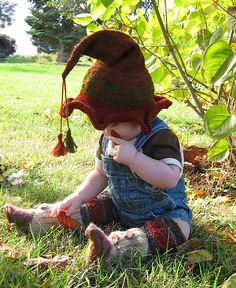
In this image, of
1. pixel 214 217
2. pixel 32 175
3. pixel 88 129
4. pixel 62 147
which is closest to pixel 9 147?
pixel 32 175

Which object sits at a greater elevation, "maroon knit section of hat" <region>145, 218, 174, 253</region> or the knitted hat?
the knitted hat

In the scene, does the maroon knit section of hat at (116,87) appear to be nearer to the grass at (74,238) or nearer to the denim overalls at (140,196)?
the denim overalls at (140,196)

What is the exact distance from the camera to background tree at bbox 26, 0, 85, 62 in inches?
907

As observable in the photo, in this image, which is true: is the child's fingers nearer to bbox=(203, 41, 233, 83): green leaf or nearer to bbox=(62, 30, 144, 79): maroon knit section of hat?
bbox=(62, 30, 144, 79): maroon knit section of hat

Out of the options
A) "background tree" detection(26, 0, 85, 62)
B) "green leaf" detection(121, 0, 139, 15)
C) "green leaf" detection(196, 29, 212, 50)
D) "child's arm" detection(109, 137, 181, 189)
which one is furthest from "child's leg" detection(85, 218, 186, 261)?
"background tree" detection(26, 0, 85, 62)

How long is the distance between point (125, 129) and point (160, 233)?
351mm

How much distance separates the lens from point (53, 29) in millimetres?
24578

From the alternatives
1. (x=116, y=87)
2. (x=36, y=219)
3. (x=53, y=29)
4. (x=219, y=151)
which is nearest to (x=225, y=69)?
(x=116, y=87)

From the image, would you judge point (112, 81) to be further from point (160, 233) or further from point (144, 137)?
point (160, 233)

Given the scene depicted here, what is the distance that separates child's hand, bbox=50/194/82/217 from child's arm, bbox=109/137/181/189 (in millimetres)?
309

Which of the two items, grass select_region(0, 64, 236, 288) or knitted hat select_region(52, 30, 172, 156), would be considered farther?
knitted hat select_region(52, 30, 172, 156)

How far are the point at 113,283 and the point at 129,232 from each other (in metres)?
0.26

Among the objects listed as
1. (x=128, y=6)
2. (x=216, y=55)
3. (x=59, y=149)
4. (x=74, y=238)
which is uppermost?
(x=128, y=6)

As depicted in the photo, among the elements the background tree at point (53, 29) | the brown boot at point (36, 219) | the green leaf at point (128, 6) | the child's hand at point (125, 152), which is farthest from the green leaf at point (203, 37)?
the background tree at point (53, 29)
